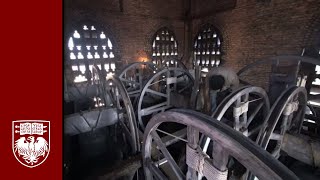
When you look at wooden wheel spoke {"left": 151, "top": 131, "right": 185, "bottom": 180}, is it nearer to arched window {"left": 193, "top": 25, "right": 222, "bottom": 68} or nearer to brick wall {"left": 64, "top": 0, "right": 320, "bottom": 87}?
brick wall {"left": 64, "top": 0, "right": 320, "bottom": 87}

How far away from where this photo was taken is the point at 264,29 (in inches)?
277

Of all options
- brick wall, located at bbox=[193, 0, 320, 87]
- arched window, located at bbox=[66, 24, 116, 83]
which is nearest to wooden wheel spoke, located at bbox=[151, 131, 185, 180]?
arched window, located at bbox=[66, 24, 116, 83]

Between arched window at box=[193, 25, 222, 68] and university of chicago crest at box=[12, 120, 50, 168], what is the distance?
314 inches

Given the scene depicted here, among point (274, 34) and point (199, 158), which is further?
point (274, 34)

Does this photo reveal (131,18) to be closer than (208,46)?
Yes

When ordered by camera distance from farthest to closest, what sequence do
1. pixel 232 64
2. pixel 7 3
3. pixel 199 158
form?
1. pixel 232 64
2. pixel 199 158
3. pixel 7 3

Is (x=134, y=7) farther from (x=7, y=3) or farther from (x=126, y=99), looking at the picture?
(x=7, y=3)

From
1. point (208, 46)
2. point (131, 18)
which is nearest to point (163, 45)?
point (131, 18)

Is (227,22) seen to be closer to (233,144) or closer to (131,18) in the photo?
(131,18)

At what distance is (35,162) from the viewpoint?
3.94ft

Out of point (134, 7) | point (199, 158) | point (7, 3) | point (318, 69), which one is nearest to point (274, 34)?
point (318, 69)

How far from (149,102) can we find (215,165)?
15.7 feet

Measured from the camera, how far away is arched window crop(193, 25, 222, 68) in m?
8.93

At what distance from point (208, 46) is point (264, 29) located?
9.15 ft
